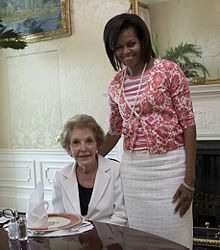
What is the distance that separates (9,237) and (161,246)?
22.9 inches

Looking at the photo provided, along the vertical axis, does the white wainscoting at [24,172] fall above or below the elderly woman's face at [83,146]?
below

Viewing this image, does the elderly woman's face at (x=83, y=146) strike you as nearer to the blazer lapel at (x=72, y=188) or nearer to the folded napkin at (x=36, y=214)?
the blazer lapel at (x=72, y=188)

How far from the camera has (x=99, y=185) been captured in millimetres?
1786

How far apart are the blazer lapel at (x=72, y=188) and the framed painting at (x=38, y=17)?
260cm

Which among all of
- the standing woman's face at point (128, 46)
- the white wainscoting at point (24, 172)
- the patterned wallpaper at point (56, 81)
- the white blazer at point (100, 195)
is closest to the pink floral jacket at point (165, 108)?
the standing woman's face at point (128, 46)

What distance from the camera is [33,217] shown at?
1.43 metres

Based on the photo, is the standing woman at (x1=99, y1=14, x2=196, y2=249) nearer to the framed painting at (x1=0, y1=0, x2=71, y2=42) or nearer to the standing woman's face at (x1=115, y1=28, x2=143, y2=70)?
the standing woman's face at (x1=115, y1=28, x2=143, y2=70)

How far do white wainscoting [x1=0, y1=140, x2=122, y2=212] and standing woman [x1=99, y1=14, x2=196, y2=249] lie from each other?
2.61 m

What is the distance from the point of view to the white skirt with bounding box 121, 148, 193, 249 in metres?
1.62

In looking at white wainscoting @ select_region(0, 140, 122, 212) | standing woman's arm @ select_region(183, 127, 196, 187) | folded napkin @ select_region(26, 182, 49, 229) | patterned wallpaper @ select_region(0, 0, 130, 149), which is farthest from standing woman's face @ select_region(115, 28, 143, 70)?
white wainscoting @ select_region(0, 140, 122, 212)

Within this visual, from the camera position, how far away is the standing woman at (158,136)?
161 cm

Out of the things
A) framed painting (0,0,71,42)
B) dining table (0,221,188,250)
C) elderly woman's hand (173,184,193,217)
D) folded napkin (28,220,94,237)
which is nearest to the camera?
dining table (0,221,188,250)

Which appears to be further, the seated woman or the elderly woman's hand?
the seated woman

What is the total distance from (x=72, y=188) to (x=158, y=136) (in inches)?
20.8
